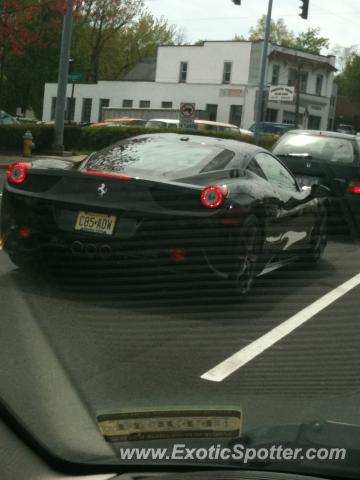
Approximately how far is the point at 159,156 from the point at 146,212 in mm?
924

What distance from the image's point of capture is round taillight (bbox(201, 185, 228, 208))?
427cm

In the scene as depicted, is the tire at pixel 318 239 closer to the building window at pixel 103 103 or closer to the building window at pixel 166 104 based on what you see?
the building window at pixel 166 104

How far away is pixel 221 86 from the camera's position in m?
47.3

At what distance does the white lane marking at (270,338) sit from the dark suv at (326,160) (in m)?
2.81

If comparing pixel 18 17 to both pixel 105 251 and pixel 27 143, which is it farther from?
pixel 105 251

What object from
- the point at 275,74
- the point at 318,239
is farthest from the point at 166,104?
the point at 318,239

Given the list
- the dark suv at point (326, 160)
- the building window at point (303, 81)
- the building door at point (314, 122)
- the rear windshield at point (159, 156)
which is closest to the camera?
the rear windshield at point (159, 156)

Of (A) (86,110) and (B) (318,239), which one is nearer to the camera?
(B) (318,239)

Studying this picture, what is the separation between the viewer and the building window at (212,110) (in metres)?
47.2

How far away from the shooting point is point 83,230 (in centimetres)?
434

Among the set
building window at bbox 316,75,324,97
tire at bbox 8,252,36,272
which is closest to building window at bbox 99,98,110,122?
building window at bbox 316,75,324,97

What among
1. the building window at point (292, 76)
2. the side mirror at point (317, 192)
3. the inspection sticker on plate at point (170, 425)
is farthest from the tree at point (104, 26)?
the inspection sticker on plate at point (170, 425)

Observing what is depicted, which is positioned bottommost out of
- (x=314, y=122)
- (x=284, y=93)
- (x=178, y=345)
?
(x=178, y=345)

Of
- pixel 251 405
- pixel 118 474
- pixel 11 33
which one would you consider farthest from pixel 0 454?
pixel 11 33
